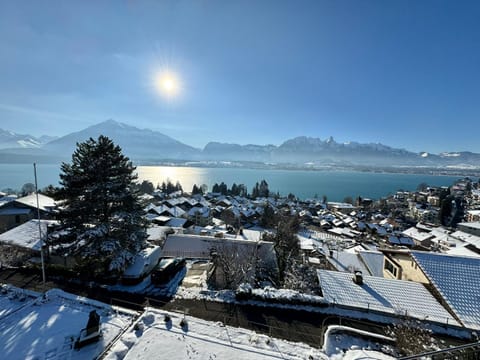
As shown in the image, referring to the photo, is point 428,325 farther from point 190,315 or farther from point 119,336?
point 119,336

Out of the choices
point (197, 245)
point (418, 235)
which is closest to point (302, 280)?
point (197, 245)

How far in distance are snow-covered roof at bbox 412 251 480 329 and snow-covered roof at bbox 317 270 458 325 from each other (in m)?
0.56

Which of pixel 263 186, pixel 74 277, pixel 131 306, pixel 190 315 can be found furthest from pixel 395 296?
pixel 263 186

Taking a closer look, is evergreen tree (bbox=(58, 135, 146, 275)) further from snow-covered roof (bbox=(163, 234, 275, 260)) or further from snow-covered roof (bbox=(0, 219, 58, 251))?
snow-covered roof (bbox=(163, 234, 275, 260))

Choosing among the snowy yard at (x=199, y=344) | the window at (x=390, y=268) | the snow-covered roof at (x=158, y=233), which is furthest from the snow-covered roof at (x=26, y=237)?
the window at (x=390, y=268)

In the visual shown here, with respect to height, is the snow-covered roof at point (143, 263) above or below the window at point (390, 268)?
above

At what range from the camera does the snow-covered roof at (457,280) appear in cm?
861

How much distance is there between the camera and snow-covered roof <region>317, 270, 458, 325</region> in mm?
8664

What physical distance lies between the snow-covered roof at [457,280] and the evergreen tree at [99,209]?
16156mm

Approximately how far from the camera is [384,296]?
9672 millimetres

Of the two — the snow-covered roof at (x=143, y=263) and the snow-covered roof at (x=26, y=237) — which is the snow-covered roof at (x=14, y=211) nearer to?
the snow-covered roof at (x=26, y=237)

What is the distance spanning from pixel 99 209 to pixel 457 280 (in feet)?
63.5

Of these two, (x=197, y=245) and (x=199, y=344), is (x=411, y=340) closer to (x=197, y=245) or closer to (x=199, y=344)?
(x=199, y=344)

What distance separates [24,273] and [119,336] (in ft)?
33.6
